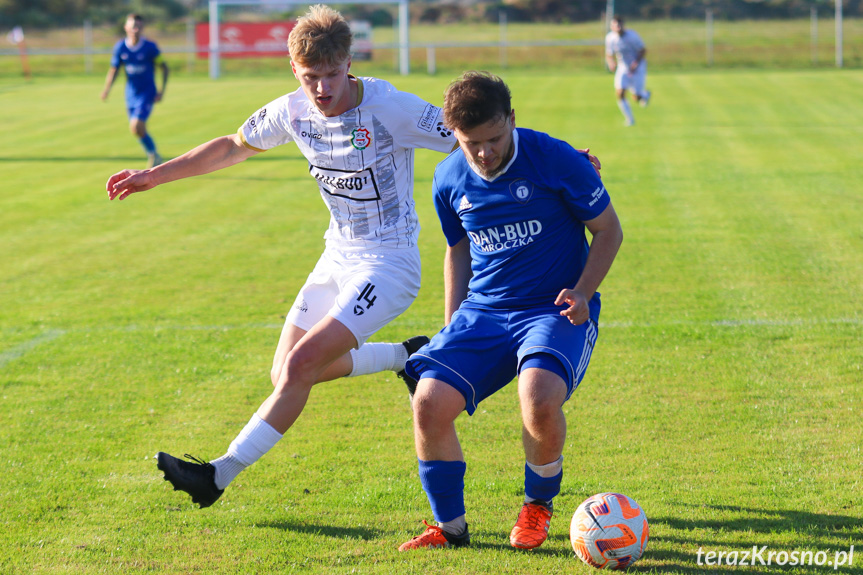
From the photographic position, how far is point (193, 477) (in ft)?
12.6

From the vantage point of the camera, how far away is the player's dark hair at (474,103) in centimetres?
347

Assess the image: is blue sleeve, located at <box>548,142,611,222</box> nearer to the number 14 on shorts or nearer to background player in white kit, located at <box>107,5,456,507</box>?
background player in white kit, located at <box>107,5,456,507</box>

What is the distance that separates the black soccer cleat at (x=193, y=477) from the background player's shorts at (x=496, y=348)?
934mm

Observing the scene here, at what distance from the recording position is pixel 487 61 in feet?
132

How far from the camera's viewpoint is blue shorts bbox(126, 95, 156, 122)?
47.7 feet

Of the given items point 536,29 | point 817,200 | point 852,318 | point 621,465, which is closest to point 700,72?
point 536,29

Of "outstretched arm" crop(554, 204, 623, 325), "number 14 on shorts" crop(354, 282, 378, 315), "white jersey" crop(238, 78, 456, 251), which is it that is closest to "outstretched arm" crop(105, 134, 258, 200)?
"white jersey" crop(238, 78, 456, 251)

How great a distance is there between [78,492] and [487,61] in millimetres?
37733

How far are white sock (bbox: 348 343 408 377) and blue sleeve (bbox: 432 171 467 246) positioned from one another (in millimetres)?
1053

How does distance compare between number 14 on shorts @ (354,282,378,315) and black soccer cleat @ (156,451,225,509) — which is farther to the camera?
number 14 on shorts @ (354,282,378,315)

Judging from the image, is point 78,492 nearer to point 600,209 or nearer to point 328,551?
point 328,551

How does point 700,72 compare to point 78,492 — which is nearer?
point 78,492

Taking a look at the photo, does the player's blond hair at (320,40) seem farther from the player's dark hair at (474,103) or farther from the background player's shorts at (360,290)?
the background player's shorts at (360,290)

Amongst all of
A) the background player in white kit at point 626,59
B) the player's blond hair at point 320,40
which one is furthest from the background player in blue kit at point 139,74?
the player's blond hair at point 320,40
